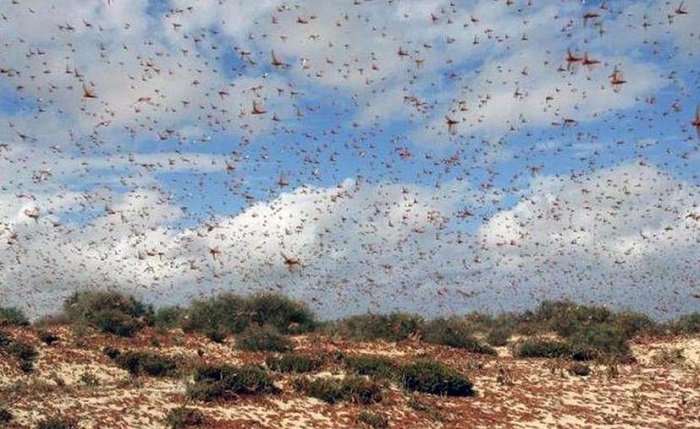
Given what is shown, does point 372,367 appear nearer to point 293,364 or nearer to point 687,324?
point 293,364

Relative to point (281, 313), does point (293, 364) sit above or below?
below

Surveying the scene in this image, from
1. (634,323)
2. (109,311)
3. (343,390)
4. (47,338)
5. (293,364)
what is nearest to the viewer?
(343,390)

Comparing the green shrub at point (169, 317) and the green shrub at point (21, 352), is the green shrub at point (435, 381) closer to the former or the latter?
the green shrub at point (21, 352)

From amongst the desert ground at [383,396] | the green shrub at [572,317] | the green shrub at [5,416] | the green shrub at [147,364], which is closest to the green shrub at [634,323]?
the green shrub at [572,317]

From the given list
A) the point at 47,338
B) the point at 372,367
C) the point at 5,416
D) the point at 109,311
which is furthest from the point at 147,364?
the point at 109,311

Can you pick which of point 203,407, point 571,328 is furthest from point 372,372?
point 571,328
